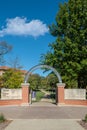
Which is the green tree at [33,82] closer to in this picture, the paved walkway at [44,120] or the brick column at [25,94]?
the brick column at [25,94]

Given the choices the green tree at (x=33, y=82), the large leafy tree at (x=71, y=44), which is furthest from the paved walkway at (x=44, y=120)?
the green tree at (x=33, y=82)

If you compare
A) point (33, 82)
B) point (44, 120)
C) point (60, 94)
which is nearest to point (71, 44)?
point (60, 94)

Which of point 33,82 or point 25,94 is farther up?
point 33,82

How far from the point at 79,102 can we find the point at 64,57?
7.97m

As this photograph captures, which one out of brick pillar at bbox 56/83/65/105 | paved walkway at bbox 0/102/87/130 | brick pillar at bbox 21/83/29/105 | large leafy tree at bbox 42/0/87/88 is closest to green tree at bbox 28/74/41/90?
large leafy tree at bbox 42/0/87/88

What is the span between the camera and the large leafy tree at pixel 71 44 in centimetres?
3491

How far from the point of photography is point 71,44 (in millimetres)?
34906

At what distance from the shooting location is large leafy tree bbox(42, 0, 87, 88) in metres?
34.9

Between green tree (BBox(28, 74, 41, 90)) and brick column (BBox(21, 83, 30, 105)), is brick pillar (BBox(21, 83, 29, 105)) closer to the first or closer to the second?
brick column (BBox(21, 83, 30, 105))

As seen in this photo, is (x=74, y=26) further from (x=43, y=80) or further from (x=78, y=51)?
(x=43, y=80)

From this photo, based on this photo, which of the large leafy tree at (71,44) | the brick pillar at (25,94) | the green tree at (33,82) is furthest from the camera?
the green tree at (33,82)

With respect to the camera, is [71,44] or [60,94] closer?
[60,94]

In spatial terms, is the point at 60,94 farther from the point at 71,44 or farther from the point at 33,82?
the point at 33,82

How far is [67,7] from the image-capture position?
124 feet
